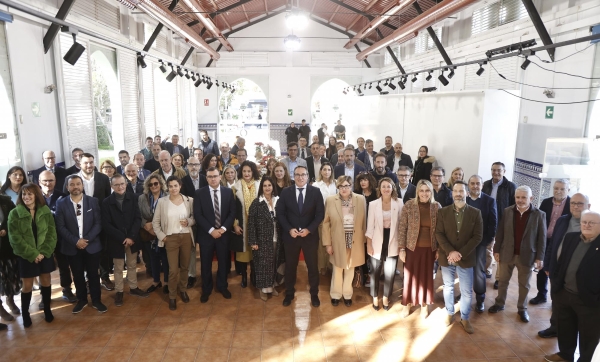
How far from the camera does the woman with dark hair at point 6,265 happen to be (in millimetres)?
4250

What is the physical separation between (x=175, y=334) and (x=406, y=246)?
266 centimetres

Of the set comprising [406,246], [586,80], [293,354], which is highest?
[586,80]

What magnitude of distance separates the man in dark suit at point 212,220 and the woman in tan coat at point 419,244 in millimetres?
2046

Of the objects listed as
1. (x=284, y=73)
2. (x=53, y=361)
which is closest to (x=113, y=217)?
(x=53, y=361)

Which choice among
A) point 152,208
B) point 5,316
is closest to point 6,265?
point 5,316

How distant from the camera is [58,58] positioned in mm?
6754

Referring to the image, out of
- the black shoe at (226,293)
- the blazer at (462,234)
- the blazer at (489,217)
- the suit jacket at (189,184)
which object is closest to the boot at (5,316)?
the black shoe at (226,293)

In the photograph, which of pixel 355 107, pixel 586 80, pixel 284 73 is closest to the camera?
pixel 586 80

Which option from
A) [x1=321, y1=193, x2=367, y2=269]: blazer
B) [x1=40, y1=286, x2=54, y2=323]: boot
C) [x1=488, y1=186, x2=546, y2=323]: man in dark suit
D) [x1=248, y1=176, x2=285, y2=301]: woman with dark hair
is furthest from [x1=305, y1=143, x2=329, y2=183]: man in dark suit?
[x1=40, y1=286, x2=54, y2=323]: boot

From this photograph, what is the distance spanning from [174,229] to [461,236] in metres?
3.16

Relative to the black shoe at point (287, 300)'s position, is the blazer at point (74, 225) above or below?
above

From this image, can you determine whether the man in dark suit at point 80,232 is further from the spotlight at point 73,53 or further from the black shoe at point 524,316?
the black shoe at point 524,316

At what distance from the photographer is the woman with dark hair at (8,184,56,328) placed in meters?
4.07

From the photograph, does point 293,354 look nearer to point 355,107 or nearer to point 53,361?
point 53,361
